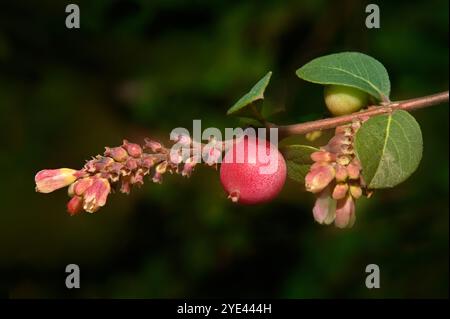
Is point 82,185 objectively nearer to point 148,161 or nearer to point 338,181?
point 148,161

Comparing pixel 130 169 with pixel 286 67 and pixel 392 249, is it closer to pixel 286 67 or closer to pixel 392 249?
→ pixel 392 249

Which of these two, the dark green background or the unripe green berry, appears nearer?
the unripe green berry

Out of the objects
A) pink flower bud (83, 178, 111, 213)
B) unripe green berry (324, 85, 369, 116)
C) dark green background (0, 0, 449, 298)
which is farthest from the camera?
dark green background (0, 0, 449, 298)

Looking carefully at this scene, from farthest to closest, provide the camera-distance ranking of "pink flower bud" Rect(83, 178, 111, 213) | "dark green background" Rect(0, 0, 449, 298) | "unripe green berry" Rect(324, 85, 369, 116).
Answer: "dark green background" Rect(0, 0, 449, 298)
"unripe green berry" Rect(324, 85, 369, 116)
"pink flower bud" Rect(83, 178, 111, 213)

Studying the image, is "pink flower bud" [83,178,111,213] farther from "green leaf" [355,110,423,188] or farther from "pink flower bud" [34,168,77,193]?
"green leaf" [355,110,423,188]

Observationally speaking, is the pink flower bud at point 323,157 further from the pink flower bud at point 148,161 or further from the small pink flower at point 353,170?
the pink flower bud at point 148,161

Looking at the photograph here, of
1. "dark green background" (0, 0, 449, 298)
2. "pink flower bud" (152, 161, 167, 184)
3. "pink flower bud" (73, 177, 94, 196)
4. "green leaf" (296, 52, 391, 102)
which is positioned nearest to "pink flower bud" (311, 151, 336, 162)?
"green leaf" (296, 52, 391, 102)

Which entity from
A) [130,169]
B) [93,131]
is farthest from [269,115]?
[93,131]

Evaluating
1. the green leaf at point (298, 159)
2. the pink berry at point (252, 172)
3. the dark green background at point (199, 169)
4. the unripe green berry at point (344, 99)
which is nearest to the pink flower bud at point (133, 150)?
the pink berry at point (252, 172)
